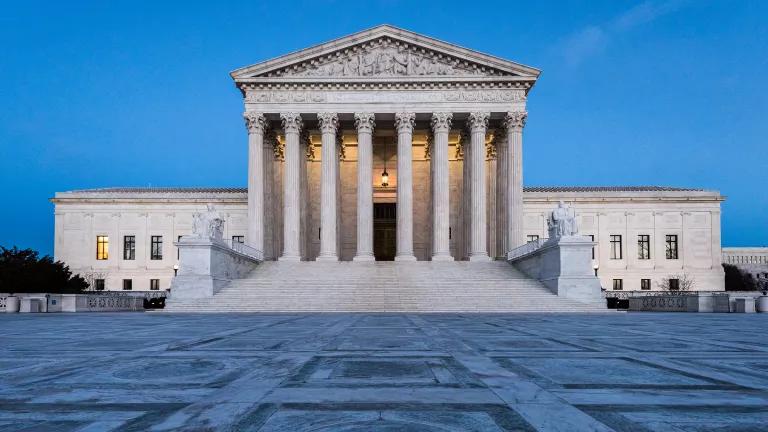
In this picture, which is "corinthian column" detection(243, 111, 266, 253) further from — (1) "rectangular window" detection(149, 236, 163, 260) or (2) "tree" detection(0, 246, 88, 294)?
(1) "rectangular window" detection(149, 236, 163, 260)

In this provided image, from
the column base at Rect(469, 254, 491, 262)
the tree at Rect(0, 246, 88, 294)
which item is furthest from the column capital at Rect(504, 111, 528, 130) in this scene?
the tree at Rect(0, 246, 88, 294)

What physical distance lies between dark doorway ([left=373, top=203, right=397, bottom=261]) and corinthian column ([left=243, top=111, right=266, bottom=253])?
→ 1437cm

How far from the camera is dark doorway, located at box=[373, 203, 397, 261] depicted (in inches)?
2379

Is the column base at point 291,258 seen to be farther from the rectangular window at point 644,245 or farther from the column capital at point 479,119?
the rectangular window at point 644,245

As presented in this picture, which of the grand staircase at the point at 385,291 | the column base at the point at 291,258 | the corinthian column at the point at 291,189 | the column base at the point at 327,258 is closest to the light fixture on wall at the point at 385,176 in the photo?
the corinthian column at the point at 291,189

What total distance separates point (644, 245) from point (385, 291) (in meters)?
42.1

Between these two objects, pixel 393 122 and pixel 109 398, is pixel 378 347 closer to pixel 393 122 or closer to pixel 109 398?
pixel 109 398

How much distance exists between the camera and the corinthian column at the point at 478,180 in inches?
1881

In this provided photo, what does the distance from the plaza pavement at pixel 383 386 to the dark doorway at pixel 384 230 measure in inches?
1920

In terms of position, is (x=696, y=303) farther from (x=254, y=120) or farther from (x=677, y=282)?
(x=677, y=282)

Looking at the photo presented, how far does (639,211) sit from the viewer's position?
67.4 m

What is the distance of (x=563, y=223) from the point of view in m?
36.1

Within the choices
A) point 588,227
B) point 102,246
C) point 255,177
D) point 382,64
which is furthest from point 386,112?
point 102,246

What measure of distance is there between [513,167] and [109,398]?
4511 cm
